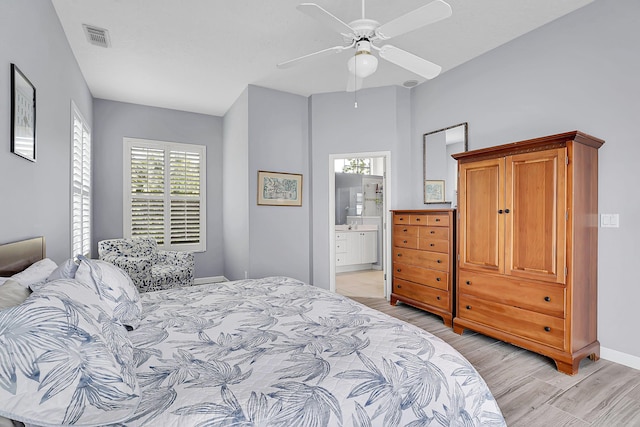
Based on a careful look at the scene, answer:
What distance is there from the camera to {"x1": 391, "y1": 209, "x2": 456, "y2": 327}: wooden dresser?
3369 mm

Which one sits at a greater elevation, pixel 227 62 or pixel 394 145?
pixel 227 62

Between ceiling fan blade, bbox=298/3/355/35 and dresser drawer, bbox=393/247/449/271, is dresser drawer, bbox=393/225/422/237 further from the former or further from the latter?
ceiling fan blade, bbox=298/3/355/35

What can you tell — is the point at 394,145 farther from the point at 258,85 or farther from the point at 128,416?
the point at 128,416

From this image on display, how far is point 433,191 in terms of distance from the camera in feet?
13.4

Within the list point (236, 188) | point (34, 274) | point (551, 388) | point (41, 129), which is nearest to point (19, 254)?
point (34, 274)

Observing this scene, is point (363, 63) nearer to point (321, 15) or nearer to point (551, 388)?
point (321, 15)

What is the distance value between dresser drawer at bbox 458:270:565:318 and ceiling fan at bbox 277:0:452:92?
6.01ft

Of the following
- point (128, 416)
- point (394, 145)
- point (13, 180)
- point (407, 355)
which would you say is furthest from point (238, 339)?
point (394, 145)

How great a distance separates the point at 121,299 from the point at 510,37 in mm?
3891

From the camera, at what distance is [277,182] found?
4414mm

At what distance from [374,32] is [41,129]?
2402 millimetres

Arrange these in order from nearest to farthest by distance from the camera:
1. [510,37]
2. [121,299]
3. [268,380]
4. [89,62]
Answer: [268,380], [121,299], [510,37], [89,62]

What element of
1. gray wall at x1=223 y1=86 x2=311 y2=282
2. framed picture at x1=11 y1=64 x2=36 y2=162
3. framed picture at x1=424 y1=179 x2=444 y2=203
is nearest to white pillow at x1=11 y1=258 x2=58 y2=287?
framed picture at x1=11 y1=64 x2=36 y2=162

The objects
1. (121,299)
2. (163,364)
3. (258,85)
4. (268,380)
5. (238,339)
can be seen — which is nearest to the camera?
(268,380)
